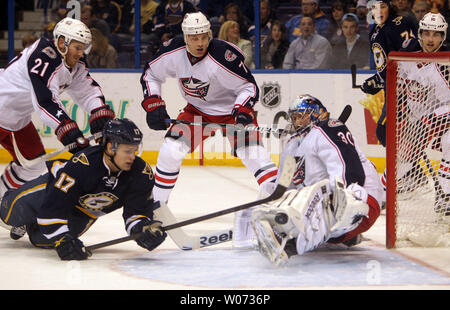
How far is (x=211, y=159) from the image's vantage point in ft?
23.5

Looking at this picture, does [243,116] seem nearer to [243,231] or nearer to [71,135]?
[243,231]

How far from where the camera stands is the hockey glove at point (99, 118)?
4246mm

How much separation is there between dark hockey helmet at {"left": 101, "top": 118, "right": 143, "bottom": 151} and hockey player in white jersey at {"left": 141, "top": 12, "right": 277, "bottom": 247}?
0.80 metres

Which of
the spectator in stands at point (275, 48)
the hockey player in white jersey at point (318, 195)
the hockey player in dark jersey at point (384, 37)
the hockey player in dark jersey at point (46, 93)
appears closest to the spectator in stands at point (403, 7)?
the spectator in stands at point (275, 48)

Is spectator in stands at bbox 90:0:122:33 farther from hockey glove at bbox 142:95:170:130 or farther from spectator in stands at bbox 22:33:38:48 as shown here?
hockey glove at bbox 142:95:170:130

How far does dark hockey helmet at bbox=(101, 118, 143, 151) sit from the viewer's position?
133 inches

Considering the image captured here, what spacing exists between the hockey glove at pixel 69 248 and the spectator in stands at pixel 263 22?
3.81m

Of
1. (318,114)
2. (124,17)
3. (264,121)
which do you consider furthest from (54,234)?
A: (124,17)

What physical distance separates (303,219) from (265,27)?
3991 mm

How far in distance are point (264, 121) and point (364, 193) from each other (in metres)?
3.47

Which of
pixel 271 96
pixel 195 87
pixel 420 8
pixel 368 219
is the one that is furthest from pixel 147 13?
pixel 368 219

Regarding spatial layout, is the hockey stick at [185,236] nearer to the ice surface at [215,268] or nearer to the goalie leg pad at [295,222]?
the ice surface at [215,268]

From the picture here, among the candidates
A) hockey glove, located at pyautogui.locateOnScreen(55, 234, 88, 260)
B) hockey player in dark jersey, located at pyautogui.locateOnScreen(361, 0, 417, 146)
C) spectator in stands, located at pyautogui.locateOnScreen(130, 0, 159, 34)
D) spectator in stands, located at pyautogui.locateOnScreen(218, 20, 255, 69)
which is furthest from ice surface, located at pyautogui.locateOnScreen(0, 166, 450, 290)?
spectator in stands, located at pyautogui.locateOnScreen(130, 0, 159, 34)
